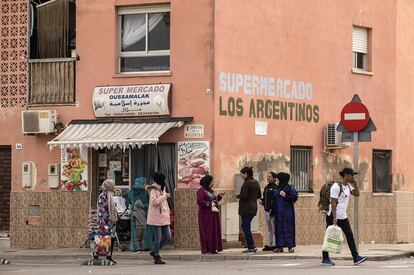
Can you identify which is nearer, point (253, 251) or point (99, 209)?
point (99, 209)

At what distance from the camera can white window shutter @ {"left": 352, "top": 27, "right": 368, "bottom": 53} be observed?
30.4 meters

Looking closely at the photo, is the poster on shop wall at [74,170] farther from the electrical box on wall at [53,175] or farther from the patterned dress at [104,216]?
the patterned dress at [104,216]

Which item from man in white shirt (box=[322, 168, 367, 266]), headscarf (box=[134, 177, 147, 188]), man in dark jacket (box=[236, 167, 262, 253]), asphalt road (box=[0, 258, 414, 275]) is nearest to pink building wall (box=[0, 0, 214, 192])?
headscarf (box=[134, 177, 147, 188])

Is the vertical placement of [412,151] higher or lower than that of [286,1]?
lower

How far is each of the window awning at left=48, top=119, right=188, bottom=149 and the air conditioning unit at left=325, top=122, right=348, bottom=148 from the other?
4.56 metres

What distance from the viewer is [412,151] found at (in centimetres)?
3225

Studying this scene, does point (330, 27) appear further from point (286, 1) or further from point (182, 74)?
point (182, 74)

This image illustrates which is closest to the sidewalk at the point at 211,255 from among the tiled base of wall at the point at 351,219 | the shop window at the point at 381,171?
the tiled base of wall at the point at 351,219

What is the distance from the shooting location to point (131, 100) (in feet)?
88.1

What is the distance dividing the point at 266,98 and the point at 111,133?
3.88m

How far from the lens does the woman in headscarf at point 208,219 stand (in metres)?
24.4

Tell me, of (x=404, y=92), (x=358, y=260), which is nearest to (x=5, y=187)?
(x=358, y=260)

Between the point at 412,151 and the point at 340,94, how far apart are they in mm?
3764

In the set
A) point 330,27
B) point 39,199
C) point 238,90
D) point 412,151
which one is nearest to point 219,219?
point 238,90
